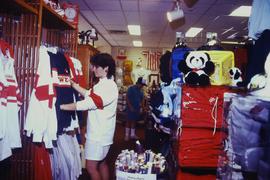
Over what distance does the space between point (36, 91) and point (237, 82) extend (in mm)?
1698

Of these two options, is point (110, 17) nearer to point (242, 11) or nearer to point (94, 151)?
point (242, 11)

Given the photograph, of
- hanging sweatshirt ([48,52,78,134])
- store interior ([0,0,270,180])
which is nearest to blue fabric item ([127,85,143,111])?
store interior ([0,0,270,180])

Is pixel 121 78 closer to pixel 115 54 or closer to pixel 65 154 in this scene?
pixel 115 54

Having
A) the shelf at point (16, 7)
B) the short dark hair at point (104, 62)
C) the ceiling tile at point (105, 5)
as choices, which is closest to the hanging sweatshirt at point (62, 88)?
the short dark hair at point (104, 62)

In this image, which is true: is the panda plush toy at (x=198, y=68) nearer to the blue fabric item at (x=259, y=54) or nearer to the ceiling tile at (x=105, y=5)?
the blue fabric item at (x=259, y=54)

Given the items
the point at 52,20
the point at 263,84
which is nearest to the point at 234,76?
the point at 263,84

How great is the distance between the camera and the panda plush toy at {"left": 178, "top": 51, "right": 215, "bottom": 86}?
6.64 ft

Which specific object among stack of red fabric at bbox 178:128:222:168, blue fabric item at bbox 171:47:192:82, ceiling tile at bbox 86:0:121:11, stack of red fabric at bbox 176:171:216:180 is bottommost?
stack of red fabric at bbox 176:171:216:180

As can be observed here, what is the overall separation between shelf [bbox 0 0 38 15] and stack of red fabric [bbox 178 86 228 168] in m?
1.45

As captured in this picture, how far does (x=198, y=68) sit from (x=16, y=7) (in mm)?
1589

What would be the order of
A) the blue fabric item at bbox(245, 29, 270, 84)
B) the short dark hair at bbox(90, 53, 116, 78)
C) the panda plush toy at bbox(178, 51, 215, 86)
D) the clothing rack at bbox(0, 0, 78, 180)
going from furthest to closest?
the short dark hair at bbox(90, 53, 116, 78) → the clothing rack at bbox(0, 0, 78, 180) → the panda plush toy at bbox(178, 51, 215, 86) → the blue fabric item at bbox(245, 29, 270, 84)

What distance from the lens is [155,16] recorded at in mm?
6781

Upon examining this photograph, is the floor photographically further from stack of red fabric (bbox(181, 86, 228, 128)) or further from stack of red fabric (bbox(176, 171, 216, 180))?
stack of red fabric (bbox(181, 86, 228, 128))

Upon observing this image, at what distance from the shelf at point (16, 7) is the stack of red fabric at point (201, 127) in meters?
1.45
